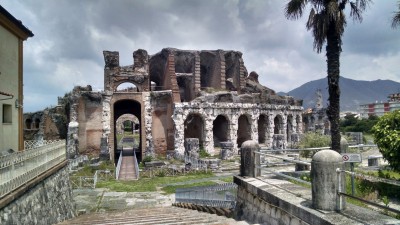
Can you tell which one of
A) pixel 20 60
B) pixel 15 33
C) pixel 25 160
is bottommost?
pixel 25 160

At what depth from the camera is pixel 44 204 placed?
33.8 ft

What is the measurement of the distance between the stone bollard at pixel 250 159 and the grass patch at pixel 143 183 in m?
11.7

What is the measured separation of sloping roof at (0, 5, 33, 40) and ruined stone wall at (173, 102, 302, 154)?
1737 cm

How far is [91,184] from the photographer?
1984 centimetres

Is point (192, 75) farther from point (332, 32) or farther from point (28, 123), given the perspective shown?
point (332, 32)

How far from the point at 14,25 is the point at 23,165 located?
780 centimetres

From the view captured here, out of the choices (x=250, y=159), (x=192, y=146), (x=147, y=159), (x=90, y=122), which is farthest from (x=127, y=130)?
(x=250, y=159)

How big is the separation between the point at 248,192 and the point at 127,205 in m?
9.31

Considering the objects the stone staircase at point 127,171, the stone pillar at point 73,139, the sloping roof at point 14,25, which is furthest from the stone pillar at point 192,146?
the sloping roof at point 14,25

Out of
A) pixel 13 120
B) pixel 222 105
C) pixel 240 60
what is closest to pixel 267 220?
pixel 13 120

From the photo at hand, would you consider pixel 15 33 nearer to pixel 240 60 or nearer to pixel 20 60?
pixel 20 60

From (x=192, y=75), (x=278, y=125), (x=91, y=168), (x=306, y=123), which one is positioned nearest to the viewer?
(x=91, y=168)

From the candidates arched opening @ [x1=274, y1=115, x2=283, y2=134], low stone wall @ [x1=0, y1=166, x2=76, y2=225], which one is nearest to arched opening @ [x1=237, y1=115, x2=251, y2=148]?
arched opening @ [x1=274, y1=115, x2=283, y2=134]

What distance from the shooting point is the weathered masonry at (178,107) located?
100 ft
